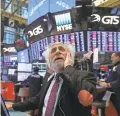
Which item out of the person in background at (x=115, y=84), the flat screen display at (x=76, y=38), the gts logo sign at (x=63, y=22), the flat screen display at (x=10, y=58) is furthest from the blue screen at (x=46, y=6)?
the flat screen display at (x=10, y=58)

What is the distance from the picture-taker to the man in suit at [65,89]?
2562 mm

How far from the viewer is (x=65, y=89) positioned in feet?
8.73

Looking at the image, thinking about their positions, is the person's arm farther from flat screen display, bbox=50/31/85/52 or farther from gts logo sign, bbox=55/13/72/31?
gts logo sign, bbox=55/13/72/31

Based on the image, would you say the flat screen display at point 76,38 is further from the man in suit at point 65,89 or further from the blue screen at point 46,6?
the man in suit at point 65,89

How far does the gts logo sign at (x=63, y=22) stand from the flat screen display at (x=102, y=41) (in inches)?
22.2

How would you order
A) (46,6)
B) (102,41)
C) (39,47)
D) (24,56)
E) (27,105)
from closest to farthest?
(27,105) → (102,41) → (39,47) → (46,6) → (24,56)

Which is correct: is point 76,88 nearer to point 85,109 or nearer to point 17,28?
point 85,109

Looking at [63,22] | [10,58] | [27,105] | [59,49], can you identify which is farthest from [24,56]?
[59,49]

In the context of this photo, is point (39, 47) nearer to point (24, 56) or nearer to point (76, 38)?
point (76, 38)

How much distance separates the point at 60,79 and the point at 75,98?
20cm

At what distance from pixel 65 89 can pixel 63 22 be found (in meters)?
5.78

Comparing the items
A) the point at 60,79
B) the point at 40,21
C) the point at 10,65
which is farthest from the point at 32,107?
the point at 10,65

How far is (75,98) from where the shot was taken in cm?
263

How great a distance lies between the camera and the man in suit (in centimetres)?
256
